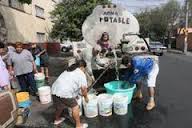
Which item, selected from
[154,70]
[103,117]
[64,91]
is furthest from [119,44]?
[64,91]

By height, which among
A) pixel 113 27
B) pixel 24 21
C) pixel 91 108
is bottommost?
pixel 91 108

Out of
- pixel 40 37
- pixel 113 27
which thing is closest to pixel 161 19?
pixel 40 37

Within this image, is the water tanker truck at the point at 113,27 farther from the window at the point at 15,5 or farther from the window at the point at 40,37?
the window at the point at 40,37

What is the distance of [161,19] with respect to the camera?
55.2 metres

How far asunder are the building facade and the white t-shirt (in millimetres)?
12394

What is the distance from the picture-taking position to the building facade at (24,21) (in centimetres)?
2047

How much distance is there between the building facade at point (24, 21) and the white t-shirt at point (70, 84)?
40.7ft

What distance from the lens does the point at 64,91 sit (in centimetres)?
592

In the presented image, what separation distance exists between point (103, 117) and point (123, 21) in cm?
318

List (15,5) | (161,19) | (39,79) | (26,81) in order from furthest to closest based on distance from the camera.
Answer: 1. (161,19)
2. (15,5)
3. (39,79)
4. (26,81)

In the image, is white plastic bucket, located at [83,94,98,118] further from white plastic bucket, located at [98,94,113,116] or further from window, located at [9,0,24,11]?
window, located at [9,0,24,11]

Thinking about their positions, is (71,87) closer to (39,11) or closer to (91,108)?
(91,108)

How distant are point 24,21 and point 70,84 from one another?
20.8 m

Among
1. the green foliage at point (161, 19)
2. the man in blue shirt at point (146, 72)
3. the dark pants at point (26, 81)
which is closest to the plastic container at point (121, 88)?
the man in blue shirt at point (146, 72)
